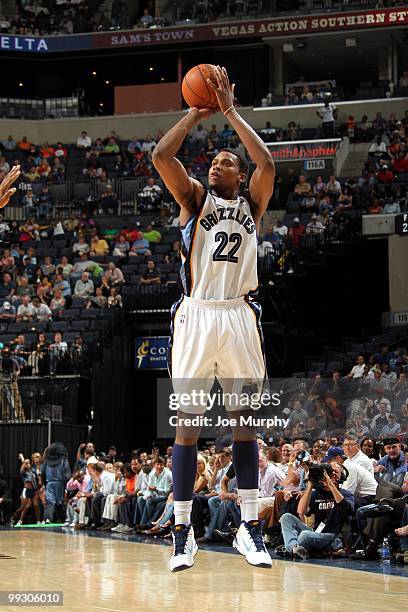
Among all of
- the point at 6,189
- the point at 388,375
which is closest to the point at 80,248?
the point at 388,375

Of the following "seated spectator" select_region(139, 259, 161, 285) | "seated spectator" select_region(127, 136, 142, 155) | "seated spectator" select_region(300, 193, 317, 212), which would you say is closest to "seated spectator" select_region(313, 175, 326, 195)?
"seated spectator" select_region(300, 193, 317, 212)

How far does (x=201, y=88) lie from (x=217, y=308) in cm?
120

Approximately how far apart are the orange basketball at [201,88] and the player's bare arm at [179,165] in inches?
1.7

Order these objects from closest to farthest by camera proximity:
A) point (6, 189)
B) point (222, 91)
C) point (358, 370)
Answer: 1. point (222, 91)
2. point (6, 189)
3. point (358, 370)

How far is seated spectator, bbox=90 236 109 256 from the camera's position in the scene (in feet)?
78.6

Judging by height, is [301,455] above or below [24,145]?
below

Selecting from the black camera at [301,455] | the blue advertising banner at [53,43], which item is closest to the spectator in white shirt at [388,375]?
the black camera at [301,455]

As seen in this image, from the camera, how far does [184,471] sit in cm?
572

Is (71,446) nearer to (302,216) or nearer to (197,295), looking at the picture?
(302,216)

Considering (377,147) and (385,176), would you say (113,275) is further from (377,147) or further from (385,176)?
(377,147)

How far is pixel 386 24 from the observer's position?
1160 inches

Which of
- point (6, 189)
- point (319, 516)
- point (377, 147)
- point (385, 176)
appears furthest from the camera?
point (377, 147)

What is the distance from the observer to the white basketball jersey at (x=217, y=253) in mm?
5660

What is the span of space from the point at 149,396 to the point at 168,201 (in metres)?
7.38
